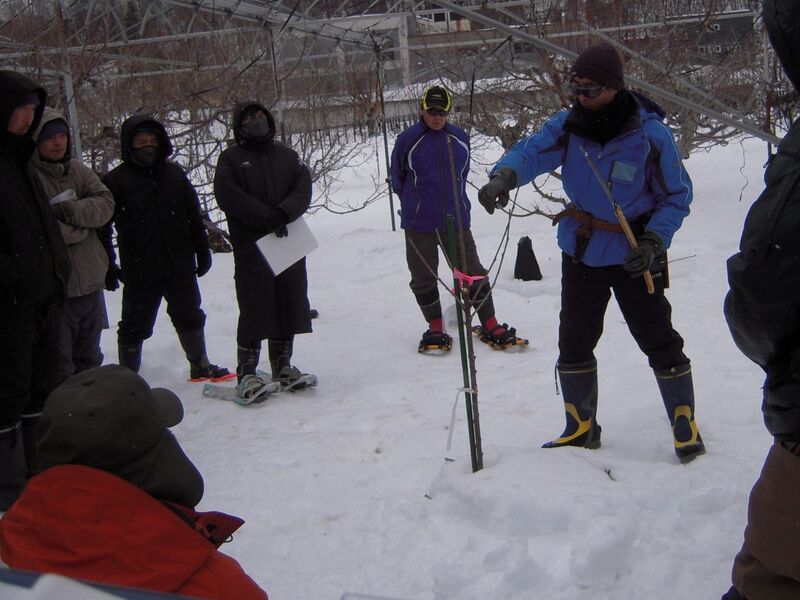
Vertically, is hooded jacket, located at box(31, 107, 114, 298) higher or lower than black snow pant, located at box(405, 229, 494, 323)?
higher

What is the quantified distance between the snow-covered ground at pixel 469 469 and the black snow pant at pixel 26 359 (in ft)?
2.82

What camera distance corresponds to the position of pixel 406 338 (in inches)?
255

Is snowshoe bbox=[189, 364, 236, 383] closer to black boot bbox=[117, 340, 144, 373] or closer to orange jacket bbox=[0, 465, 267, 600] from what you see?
black boot bbox=[117, 340, 144, 373]

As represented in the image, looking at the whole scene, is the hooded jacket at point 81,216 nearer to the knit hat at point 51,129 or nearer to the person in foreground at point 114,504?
the knit hat at point 51,129

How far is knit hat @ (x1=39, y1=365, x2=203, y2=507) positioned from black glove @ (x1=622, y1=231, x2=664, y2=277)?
80.1 inches

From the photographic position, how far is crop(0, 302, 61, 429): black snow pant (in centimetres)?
348

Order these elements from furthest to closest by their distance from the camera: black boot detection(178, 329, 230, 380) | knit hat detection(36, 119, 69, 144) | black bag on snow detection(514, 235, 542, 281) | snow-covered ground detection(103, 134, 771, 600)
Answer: black bag on snow detection(514, 235, 542, 281) < black boot detection(178, 329, 230, 380) < knit hat detection(36, 119, 69, 144) < snow-covered ground detection(103, 134, 771, 600)

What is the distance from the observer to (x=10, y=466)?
3520 millimetres

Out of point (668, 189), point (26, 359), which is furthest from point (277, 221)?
point (668, 189)

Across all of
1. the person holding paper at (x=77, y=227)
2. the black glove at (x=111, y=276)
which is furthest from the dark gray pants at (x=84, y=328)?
the black glove at (x=111, y=276)

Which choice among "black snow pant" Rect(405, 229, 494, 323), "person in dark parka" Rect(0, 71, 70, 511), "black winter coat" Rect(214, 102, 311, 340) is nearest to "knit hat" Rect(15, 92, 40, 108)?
"person in dark parka" Rect(0, 71, 70, 511)

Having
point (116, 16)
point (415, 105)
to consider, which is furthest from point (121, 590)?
point (415, 105)

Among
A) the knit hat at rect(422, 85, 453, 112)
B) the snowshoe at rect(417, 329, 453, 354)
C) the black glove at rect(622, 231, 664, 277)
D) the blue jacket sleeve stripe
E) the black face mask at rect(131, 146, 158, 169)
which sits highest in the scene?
the knit hat at rect(422, 85, 453, 112)

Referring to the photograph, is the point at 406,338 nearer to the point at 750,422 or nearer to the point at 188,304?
the point at 188,304
